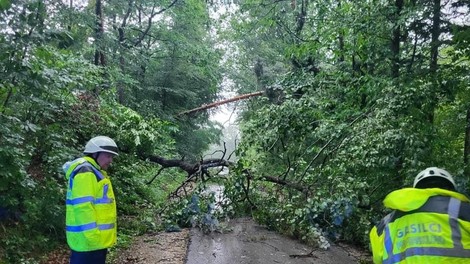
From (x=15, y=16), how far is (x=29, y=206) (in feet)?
8.81

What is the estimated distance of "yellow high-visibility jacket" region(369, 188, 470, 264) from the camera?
237 centimetres

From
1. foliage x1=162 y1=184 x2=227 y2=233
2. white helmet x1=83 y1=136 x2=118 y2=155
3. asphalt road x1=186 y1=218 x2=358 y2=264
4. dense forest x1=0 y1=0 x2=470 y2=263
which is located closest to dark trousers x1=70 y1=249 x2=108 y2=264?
white helmet x1=83 y1=136 x2=118 y2=155

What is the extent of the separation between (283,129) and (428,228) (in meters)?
6.72

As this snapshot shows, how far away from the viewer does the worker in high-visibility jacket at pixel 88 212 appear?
12.6 ft

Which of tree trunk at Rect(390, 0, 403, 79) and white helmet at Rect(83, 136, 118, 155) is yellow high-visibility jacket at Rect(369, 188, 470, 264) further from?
tree trunk at Rect(390, 0, 403, 79)

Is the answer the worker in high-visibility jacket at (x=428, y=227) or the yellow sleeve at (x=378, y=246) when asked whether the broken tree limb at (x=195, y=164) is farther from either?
the worker in high-visibility jacket at (x=428, y=227)

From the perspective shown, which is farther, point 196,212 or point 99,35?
point 99,35

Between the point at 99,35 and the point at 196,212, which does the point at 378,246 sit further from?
the point at 99,35

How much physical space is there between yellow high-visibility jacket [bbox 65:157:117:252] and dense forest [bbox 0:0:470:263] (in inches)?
60.8

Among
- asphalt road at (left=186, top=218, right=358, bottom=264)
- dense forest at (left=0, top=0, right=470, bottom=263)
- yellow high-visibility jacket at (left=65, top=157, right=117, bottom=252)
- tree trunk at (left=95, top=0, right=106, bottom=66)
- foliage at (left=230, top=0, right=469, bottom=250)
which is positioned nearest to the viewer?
yellow high-visibility jacket at (left=65, top=157, right=117, bottom=252)

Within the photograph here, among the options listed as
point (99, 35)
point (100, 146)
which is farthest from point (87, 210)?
point (99, 35)

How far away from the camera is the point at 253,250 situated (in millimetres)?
7035

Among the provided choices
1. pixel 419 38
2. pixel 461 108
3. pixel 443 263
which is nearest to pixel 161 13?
pixel 419 38

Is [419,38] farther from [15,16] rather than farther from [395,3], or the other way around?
[15,16]
